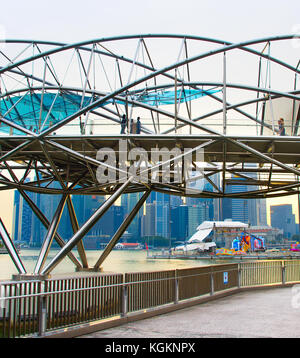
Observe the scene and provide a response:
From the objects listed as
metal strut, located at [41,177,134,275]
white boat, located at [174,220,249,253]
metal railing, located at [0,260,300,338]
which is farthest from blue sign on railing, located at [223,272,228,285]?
white boat, located at [174,220,249,253]

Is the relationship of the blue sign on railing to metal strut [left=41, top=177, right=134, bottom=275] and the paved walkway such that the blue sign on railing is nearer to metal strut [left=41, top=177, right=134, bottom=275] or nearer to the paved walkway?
the paved walkway

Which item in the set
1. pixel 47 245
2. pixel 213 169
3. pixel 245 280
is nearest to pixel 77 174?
pixel 47 245

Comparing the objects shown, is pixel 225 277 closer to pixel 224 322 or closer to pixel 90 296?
pixel 224 322

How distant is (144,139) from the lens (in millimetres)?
21047

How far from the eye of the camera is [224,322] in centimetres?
1373

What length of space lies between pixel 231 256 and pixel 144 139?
9325 centimetres

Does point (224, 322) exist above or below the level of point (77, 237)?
below

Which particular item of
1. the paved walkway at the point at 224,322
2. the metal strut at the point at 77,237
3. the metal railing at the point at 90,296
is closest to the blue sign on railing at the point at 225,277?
the metal railing at the point at 90,296

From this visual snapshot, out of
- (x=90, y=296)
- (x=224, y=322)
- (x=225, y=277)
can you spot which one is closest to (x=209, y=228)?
(x=225, y=277)

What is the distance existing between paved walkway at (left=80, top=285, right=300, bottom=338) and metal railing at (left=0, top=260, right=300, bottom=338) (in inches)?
27.0

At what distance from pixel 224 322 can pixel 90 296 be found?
4.46 m

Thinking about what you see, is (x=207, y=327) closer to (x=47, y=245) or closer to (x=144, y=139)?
(x=144, y=139)

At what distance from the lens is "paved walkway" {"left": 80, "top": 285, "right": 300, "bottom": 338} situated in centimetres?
1184

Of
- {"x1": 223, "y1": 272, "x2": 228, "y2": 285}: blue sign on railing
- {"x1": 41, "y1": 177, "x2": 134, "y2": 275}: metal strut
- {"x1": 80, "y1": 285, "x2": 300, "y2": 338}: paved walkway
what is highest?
{"x1": 41, "y1": 177, "x2": 134, "y2": 275}: metal strut
